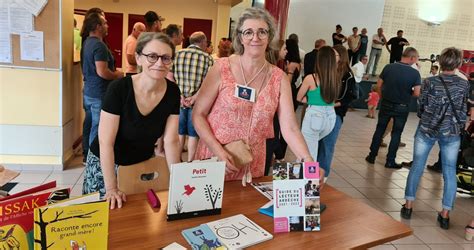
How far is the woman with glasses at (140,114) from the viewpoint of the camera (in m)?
1.63

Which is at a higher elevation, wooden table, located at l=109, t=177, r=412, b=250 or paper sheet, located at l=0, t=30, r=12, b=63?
paper sheet, located at l=0, t=30, r=12, b=63

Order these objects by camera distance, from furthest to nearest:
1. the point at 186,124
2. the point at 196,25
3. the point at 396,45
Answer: the point at 396,45
the point at 196,25
the point at 186,124

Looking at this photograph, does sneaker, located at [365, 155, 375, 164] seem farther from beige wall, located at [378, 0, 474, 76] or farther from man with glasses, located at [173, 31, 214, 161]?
beige wall, located at [378, 0, 474, 76]

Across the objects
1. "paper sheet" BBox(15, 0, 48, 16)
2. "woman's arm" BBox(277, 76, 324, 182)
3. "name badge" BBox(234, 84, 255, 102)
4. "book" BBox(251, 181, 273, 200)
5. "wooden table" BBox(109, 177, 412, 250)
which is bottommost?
"wooden table" BBox(109, 177, 412, 250)

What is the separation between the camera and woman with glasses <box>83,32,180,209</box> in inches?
64.1

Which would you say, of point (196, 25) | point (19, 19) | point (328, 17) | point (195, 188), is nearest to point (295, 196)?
point (195, 188)

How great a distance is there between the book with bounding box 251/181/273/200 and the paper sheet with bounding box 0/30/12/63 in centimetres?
301

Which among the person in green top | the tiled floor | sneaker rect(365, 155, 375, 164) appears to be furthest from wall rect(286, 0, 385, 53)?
the person in green top

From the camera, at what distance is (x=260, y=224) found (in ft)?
4.97

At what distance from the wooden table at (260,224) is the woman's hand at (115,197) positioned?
2 cm

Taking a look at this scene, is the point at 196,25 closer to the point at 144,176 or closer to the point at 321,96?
the point at 321,96

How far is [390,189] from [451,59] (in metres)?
1.74

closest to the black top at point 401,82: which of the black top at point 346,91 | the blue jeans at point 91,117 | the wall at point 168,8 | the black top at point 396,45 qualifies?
the black top at point 346,91

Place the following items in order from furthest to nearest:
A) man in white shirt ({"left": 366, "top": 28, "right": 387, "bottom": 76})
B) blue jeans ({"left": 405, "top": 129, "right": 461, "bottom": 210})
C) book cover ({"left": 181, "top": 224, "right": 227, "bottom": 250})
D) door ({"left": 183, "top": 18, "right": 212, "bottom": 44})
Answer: man in white shirt ({"left": 366, "top": 28, "right": 387, "bottom": 76}), door ({"left": 183, "top": 18, "right": 212, "bottom": 44}), blue jeans ({"left": 405, "top": 129, "right": 461, "bottom": 210}), book cover ({"left": 181, "top": 224, "right": 227, "bottom": 250})
